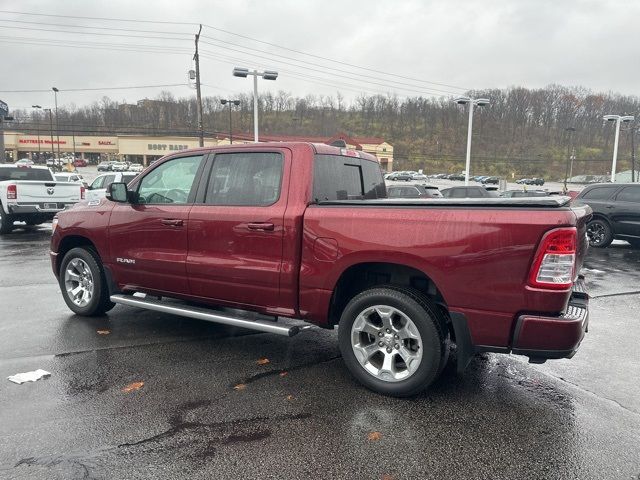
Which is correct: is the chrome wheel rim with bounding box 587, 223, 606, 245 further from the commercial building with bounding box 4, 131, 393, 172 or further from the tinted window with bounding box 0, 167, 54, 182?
the commercial building with bounding box 4, 131, 393, 172

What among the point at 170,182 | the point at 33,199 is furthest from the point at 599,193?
the point at 33,199

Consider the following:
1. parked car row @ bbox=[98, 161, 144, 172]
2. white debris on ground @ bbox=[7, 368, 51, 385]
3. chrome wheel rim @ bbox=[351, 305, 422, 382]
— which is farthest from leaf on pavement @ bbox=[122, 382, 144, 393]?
parked car row @ bbox=[98, 161, 144, 172]

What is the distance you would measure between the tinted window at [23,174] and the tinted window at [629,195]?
15.8 m

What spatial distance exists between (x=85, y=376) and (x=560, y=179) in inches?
4216

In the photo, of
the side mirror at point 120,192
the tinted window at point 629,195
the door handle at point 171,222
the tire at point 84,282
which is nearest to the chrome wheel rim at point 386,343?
the door handle at point 171,222

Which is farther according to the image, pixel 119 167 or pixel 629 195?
pixel 119 167

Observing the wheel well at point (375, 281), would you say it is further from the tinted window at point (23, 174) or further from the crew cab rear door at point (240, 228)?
the tinted window at point (23, 174)

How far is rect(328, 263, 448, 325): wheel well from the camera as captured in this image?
Result: 11.9ft

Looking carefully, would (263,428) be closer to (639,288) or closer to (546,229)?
(546,229)

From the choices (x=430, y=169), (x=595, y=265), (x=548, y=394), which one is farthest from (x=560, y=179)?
(x=548, y=394)

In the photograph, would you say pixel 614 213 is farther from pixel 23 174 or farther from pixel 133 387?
pixel 23 174

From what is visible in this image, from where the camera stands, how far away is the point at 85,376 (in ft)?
12.8

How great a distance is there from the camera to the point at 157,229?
468 centimetres

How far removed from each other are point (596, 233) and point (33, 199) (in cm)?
1466
